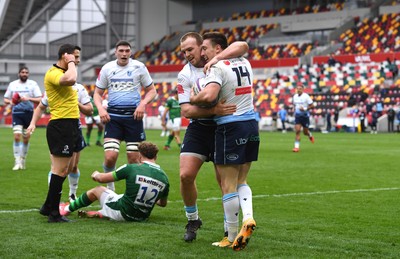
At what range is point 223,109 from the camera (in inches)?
285

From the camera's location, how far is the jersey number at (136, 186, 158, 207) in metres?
8.74

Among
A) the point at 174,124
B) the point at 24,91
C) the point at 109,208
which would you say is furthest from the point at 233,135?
the point at 174,124

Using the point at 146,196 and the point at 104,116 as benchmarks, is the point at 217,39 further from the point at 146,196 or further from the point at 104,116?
the point at 104,116

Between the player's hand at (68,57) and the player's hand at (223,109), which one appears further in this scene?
the player's hand at (68,57)

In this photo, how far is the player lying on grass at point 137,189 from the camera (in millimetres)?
8648

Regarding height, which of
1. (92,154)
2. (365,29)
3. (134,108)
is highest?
(365,29)

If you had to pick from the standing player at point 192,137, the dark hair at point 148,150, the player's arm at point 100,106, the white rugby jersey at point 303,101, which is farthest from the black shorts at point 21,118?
the white rugby jersey at point 303,101

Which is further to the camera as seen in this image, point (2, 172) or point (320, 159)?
point (320, 159)

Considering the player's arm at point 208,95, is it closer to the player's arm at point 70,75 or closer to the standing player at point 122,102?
the player's arm at point 70,75

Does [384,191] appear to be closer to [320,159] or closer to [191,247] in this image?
[191,247]

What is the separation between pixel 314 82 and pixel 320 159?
30.1 meters

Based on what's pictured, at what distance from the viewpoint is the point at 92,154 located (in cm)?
2269

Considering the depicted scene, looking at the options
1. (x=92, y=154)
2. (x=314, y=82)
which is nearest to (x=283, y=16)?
(x=314, y=82)

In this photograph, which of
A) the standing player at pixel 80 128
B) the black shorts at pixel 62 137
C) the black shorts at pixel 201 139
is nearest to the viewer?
the black shorts at pixel 201 139
